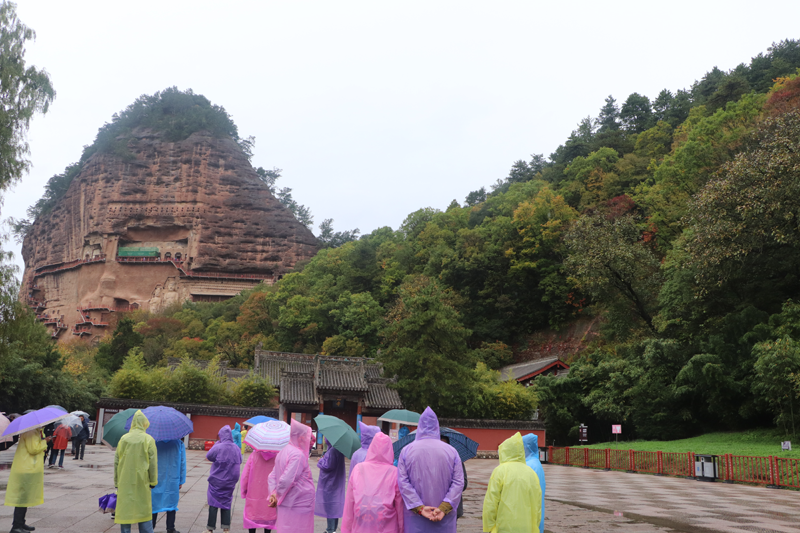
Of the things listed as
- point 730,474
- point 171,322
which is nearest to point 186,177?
point 171,322

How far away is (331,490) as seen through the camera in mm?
6074

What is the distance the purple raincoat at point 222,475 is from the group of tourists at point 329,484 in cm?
1

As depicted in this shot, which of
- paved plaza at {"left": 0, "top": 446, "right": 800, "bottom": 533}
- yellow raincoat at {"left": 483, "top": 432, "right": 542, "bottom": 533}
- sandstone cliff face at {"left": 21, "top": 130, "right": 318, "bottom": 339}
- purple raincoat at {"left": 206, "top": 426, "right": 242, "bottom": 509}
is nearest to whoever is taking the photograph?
yellow raincoat at {"left": 483, "top": 432, "right": 542, "bottom": 533}

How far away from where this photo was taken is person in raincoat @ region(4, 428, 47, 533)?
20.3 ft

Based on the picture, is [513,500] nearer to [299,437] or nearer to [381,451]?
[381,451]

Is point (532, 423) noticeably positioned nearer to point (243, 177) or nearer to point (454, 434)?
point (454, 434)

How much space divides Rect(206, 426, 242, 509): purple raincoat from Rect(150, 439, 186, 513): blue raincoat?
32 centimetres

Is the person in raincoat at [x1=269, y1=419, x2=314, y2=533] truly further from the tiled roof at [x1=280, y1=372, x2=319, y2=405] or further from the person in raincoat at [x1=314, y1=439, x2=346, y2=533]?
the tiled roof at [x1=280, y1=372, x2=319, y2=405]

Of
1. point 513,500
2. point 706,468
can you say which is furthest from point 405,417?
point 706,468

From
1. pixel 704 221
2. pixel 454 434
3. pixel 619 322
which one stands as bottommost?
pixel 454 434

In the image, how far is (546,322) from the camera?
39.0 m

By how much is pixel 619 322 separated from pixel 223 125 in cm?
5599

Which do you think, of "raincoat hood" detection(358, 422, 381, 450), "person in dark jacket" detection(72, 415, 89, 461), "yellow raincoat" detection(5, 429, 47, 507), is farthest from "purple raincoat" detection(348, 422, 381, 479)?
"person in dark jacket" detection(72, 415, 89, 461)

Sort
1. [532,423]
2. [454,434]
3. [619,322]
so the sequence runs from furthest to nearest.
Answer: [619,322], [532,423], [454,434]
